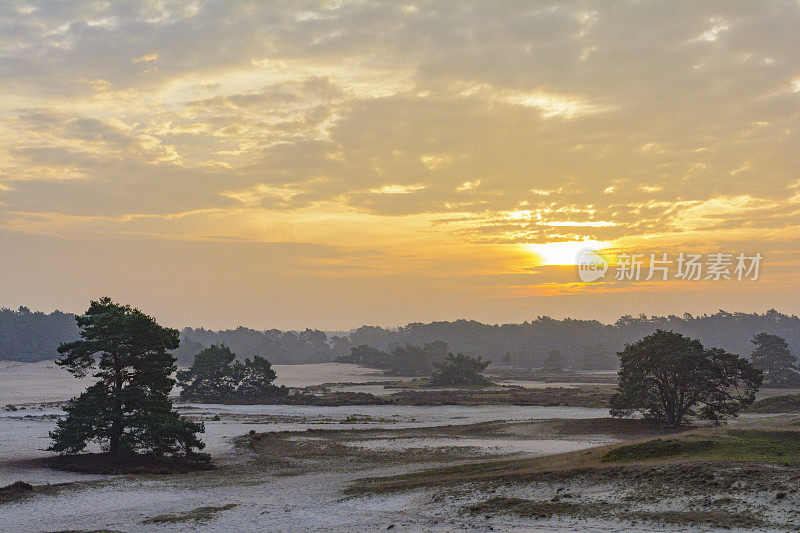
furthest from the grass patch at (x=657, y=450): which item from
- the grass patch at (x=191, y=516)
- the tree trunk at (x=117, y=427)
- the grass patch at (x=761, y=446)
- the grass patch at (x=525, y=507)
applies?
the tree trunk at (x=117, y=427)

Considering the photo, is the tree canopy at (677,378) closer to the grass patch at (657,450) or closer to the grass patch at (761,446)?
the grass patch at (761,446)

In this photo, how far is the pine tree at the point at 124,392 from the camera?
4306 cm

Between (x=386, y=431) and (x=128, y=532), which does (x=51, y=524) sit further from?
(x=386, y=431)

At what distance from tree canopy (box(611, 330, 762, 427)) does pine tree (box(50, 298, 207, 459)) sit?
41188 millimetres

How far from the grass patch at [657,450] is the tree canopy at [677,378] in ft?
92.3

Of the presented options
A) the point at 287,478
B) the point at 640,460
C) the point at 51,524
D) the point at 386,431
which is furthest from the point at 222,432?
the point at 640,460

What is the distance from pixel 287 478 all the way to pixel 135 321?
16583 mm

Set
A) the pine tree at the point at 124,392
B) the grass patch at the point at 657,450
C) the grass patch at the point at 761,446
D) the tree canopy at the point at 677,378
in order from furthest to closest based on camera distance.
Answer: the tree canopy at the point at 677,378 < the pine tree at the point at 124,392 < the grass patch at the point at 657,450 < the grass patch at the point at 761,446

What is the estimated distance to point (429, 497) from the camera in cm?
2791

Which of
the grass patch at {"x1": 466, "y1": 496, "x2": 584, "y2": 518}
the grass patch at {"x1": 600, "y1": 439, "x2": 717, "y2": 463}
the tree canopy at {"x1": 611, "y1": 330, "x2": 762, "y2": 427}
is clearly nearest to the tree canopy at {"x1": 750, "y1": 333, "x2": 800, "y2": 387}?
the tree canopy at {"x1": 611, "y1": 330, "x2": 762, "y2": 427}

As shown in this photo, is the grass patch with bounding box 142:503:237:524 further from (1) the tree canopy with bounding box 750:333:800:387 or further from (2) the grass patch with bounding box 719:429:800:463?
(1) the tree canopy with bounding box 750:333:800:387

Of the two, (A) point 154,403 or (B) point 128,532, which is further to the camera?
(A) point 154,403

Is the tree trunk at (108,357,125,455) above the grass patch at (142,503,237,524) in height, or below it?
above

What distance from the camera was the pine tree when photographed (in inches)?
1695
